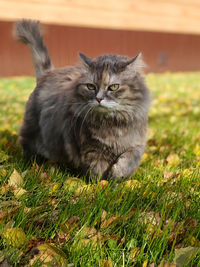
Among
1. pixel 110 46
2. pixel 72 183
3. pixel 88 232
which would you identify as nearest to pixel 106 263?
pixel 88 232

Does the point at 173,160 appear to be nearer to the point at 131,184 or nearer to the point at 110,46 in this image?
the point at 131,184

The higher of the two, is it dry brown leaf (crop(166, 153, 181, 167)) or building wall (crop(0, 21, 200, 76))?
building wall (crop(0, 21, 200, 76))

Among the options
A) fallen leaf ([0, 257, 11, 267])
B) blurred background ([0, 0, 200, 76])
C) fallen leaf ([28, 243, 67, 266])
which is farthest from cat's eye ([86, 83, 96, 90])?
blurred background ([0, 0, 200, 76])

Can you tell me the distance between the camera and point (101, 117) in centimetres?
235

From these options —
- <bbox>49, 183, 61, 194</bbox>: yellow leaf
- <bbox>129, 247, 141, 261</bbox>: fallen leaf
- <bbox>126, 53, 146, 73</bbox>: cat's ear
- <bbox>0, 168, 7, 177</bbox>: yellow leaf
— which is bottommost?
<bbox>129, 247, 141, 261</bbox>: fallen leaf

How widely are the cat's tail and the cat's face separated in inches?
30.5

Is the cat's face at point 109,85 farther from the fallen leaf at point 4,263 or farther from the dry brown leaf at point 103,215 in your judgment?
the fallen leaf at point 4,263

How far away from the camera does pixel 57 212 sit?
1.77 m

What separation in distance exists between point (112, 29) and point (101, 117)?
23.9 ft

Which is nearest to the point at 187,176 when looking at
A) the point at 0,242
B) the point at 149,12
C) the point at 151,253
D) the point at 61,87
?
the point at 151,253

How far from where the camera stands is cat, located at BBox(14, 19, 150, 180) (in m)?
2.32

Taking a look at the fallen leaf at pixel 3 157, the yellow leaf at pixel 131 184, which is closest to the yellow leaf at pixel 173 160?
the yellow leaf at pixel 131 184

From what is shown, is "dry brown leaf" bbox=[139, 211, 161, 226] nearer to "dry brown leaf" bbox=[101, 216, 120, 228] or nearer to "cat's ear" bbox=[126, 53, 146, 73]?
"dry brown leaf" bbox=[101, 216, 120, 228]

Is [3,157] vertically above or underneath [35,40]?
underneath
